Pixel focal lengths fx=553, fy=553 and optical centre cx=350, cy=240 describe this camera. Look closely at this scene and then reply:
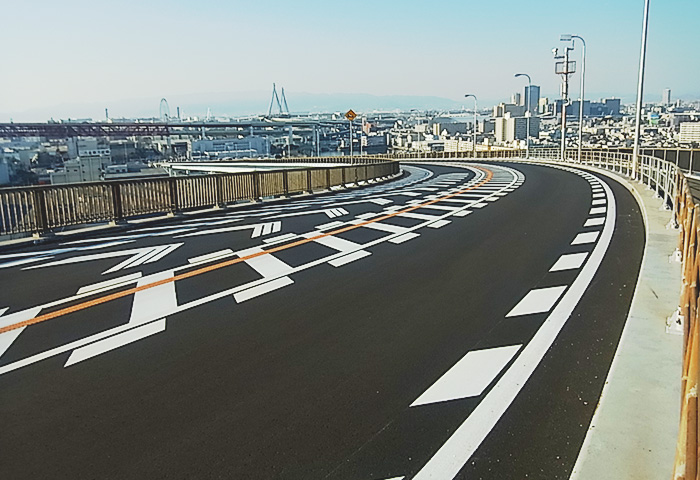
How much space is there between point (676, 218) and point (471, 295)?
723cm

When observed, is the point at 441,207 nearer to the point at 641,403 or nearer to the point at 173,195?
the point at 173,195

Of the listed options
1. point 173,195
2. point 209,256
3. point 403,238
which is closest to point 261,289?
point 209,256

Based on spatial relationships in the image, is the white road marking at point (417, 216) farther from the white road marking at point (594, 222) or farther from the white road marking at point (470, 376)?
the white road marking at point (470, 376)

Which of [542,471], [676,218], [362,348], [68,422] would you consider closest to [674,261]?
[676,218]

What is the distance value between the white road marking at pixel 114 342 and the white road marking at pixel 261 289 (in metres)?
1.27

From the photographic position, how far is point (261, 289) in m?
8.47

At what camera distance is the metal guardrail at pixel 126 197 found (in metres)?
13.6

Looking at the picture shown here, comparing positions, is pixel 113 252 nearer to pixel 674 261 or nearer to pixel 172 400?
Result: pixel 172 400

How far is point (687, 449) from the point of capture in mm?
2154

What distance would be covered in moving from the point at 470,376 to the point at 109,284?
6314 millimetres

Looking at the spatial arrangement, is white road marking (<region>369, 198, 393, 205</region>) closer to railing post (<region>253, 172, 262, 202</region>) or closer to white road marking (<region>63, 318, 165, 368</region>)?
railing post (<region>253, 172, 262, 202</region>)

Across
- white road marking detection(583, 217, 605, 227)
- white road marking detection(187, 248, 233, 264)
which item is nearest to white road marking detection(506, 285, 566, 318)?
white road marking detection(187, 248, 233, 264)

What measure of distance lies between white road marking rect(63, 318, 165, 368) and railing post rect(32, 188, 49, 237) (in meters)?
8.65

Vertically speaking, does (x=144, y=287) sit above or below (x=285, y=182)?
below
